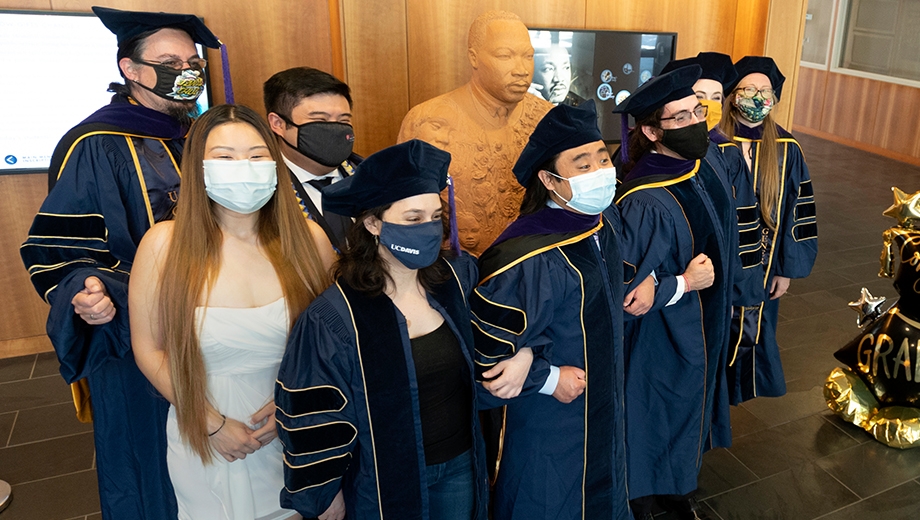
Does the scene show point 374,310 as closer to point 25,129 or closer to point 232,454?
point 232,454

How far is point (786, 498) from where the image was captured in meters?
3.54

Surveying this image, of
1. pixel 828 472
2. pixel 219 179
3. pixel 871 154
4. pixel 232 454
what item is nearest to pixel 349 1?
pixel 219 179

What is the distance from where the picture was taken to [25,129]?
4.78m

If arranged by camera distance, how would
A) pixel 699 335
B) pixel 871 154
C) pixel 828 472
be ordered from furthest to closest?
1. pixel 871 154
2. pixel 828 472
3. pixel 699 335

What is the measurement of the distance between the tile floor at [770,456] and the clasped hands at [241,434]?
74.6 inches

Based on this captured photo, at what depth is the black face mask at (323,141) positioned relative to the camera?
108 inches

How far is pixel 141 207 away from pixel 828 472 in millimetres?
3458

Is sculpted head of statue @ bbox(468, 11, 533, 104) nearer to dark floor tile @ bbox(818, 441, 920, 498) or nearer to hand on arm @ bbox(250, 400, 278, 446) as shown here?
hand on arm @ bbox(250, 400, 278, 446)

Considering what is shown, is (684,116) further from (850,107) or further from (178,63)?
(850,107)

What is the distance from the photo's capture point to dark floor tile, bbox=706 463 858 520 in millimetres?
3426

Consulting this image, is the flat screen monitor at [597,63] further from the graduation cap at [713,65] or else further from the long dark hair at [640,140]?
the long dark hair at [640,140]

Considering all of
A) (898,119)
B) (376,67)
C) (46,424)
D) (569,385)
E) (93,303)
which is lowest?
(46,424)

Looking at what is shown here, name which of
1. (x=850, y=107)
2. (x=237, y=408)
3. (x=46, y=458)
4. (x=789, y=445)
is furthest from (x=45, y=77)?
(x=850, y=107)

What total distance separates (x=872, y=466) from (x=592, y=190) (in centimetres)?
255
